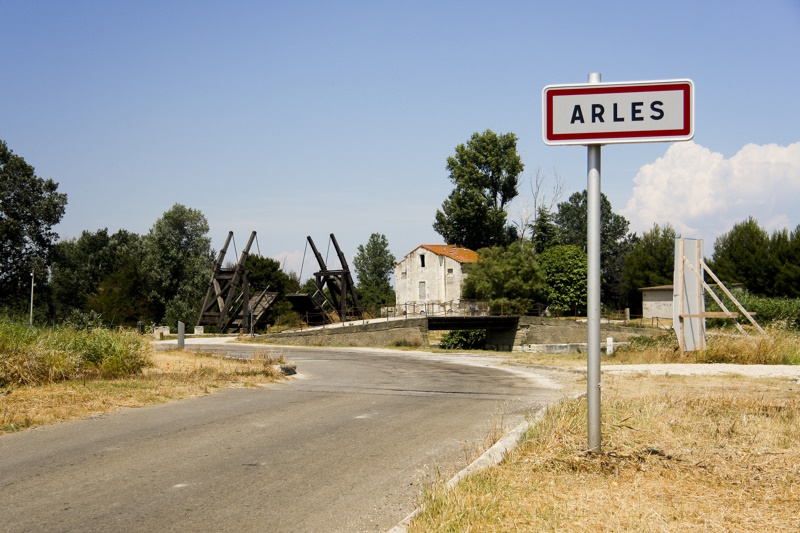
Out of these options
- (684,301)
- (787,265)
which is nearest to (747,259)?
(787,265)

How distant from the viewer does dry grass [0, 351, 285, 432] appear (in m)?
8.79

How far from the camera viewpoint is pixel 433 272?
6981 cm

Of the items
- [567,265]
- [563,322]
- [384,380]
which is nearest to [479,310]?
[563,322]

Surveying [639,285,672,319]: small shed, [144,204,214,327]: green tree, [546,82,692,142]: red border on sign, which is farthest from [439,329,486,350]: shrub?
[546,82,692,142]: red border on sign

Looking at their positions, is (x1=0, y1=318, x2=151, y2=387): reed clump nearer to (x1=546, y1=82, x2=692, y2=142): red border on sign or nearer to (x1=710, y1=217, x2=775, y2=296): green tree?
(x1=546, y1=82, x2=692, y2=142): red border on sign

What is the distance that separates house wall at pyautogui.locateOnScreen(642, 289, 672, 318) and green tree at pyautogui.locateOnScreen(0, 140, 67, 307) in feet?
180

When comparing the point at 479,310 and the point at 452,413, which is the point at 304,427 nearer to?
the point at 452,413

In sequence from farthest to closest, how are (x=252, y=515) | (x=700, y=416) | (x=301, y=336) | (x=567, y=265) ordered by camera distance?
(x=567, y=265)
(x=301, y=336)
(x=700, y=416)
(x=252, y=515)

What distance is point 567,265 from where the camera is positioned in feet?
203

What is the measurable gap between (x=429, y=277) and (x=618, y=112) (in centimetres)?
6494

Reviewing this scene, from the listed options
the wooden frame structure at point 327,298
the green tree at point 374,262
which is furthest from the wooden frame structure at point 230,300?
the green tree at point 374,262

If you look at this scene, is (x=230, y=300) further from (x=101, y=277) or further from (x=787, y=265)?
(x=787, y=265)

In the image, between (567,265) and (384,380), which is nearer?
(384,380)

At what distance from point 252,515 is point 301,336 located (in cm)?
3496
